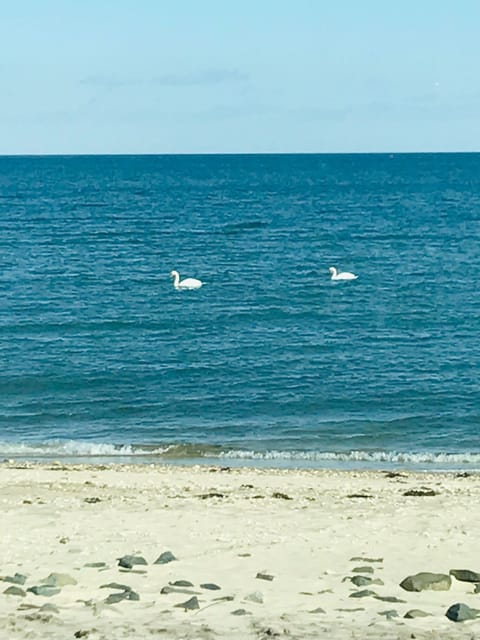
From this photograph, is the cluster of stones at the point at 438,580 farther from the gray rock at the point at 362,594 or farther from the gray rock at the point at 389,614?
the gray rock at the point at 389,614

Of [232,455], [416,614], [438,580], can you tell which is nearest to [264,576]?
[438,580]

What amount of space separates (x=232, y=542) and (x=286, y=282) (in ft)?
118

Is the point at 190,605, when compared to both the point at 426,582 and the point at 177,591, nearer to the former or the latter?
the point at 177,591

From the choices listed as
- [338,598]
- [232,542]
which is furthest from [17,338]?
[338,598]

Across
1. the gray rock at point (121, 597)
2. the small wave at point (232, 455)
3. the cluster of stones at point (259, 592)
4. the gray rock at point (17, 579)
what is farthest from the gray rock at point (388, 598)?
the small wave at point (232, 455)

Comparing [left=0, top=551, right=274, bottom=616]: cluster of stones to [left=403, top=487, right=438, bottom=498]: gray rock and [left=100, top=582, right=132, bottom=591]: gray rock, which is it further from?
[left=403, top=487, right=438, bottom=498]: gray rock

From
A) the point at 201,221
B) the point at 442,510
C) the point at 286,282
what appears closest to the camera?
the point at 442,510

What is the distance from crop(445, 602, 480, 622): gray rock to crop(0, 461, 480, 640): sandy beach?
4 centimetres

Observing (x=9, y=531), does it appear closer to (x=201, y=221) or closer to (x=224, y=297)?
(x=224, y=297)

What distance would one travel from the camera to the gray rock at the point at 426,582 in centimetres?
1157

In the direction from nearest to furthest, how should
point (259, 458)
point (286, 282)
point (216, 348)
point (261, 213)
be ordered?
point (259, 458)
point (216, 348)
point (286, 282)
point (261, 213)

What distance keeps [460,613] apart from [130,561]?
11.7 feet

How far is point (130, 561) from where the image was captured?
12.5 metres

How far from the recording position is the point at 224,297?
150 feet
